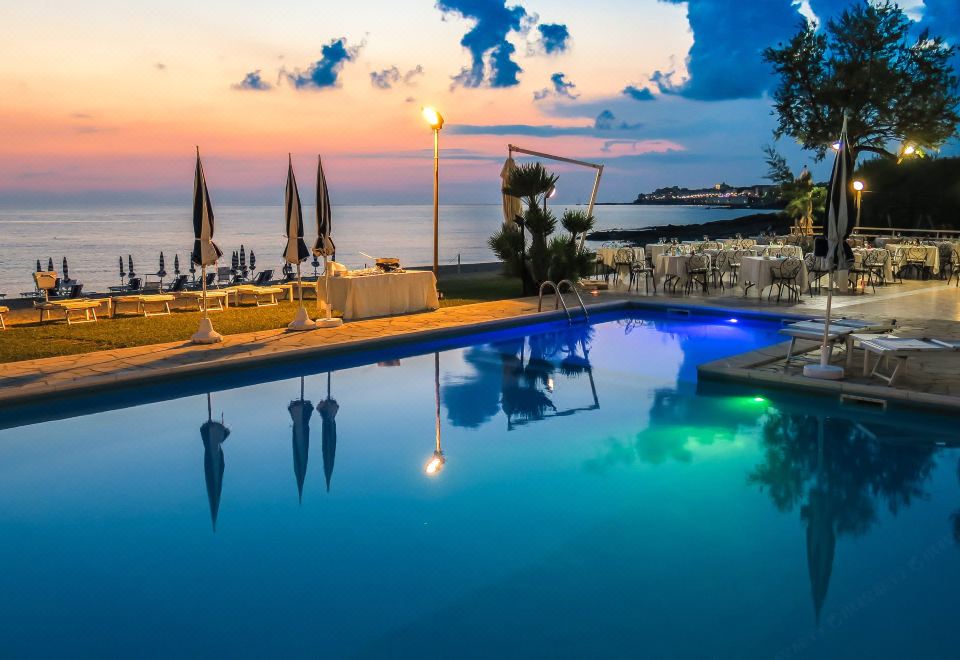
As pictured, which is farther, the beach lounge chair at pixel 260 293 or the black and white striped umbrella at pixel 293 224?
the beach lounge chair at pixel 260 293

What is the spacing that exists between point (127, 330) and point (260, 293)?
328 cm

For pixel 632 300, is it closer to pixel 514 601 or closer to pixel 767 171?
pixel 514 601

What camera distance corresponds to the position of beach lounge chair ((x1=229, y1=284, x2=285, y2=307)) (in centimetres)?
1429

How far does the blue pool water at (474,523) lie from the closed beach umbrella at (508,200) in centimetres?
760

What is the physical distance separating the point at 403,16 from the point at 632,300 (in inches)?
442

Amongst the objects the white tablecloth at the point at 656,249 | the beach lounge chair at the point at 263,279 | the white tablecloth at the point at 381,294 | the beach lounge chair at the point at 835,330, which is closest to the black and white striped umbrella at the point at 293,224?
the white tablecloth at the point at 381,294

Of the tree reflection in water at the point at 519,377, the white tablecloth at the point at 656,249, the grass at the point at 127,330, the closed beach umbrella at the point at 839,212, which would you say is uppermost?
the closed beach umbrella at the point at 839,212

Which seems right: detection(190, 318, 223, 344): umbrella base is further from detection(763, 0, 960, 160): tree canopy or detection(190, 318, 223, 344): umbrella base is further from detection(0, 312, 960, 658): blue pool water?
detection(763, 0, 960, 160): tree canopy

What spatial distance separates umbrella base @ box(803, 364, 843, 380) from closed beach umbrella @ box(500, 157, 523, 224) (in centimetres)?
847

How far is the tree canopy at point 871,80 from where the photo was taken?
28.7 meters

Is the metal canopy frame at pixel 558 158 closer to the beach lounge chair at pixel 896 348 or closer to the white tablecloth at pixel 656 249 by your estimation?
the white tablecloth at pixel 656 249

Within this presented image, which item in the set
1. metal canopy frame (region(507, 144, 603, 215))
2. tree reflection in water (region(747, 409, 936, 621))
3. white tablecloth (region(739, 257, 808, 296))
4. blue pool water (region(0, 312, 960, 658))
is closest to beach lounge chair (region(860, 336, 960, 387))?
blue pool water (region(0, 312, 960, 658))

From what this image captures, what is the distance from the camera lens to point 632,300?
14.5 metres

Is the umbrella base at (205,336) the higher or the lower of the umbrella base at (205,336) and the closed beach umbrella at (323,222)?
the lower
